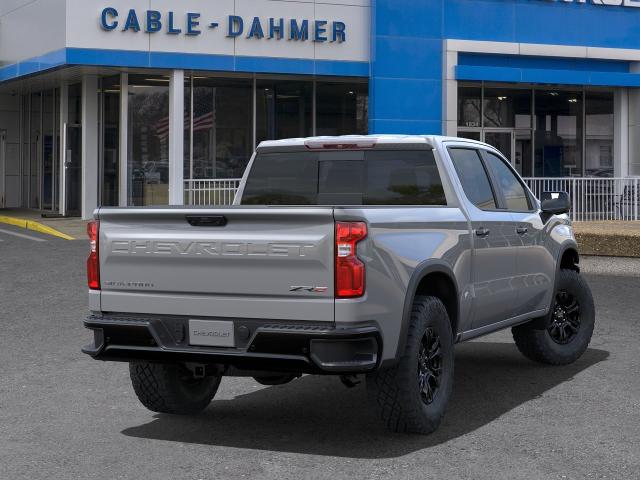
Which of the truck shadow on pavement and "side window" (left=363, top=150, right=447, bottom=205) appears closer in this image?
the truck shadow on pavement

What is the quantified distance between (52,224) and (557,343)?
59.5 feet

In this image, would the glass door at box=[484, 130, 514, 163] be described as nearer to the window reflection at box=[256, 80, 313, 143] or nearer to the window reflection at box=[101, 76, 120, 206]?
the window reflection at box=[256, 80, 313, 143]

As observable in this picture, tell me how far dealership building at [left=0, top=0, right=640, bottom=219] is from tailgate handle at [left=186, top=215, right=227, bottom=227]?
18.9 meters

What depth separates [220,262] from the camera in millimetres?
6500

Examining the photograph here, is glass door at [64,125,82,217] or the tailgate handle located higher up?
glass door at [64,125,82,217]

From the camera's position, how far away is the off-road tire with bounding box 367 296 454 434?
6.62m

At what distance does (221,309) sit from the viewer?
6480mm

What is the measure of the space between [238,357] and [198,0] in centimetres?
2002

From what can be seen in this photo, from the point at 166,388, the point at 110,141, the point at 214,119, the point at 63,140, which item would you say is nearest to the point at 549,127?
the point at 214,119

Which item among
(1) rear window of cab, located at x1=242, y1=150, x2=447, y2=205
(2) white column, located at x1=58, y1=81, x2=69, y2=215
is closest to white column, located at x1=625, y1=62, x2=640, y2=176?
(2) white column, located at x1=58, y1=81, x2=69, y2=215

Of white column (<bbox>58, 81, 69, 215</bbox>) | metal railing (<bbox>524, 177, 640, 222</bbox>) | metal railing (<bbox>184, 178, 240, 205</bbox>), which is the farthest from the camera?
white column (<bbox>58, 81, 69, 215</bbox>)

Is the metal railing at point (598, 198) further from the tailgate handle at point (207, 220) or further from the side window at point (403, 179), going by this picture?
the tailgate handle at point (207, 220)

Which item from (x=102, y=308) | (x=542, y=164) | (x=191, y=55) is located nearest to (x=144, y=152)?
(x=191, y=55)

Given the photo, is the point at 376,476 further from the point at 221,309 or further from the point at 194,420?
the point at 194,420
